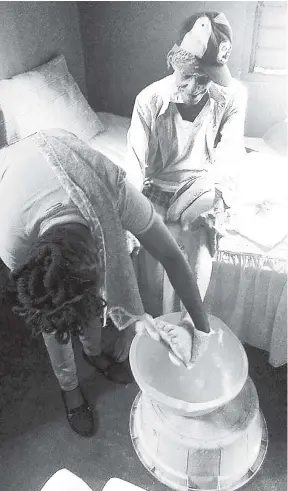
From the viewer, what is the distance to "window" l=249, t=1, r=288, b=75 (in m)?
0.94

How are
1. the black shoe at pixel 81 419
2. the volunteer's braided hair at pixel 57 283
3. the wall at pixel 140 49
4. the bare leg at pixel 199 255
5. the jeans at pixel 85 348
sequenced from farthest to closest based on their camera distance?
the black shoe at pixel 81 419 → the jeans at pixel 85 348 → the bare leg at pixel 199 255 → the wall at pixel 140 49 → the volunteer's braided hair at pixel 57 283

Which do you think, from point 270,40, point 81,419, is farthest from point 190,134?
point 81,419

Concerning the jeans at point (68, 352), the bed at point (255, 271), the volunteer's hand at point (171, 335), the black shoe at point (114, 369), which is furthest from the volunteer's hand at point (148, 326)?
the black shoe at point (114, 369)

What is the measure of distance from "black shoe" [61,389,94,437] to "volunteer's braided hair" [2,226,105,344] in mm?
679

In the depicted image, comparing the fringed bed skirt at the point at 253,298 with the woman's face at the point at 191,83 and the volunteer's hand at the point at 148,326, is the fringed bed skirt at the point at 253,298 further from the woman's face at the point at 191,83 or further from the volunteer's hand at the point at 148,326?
the woman's face at the point at 191,83

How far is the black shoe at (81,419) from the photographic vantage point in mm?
1447

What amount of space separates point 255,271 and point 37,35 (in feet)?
2.70

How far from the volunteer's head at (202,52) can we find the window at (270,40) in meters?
0.08

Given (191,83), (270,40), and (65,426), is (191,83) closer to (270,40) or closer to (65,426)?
(270,40)

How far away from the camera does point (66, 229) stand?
859 millimetres

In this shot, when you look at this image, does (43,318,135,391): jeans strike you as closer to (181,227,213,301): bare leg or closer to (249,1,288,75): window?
(181,227,213,301): bare leg

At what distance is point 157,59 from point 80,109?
0.21m

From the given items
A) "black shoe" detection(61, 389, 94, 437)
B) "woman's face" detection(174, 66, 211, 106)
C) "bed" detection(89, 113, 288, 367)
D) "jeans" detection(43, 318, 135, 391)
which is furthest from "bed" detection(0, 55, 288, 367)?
"black shoe" detection(61, 389, 94, 437)

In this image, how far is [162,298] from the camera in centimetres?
116
